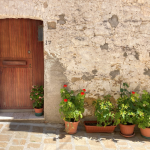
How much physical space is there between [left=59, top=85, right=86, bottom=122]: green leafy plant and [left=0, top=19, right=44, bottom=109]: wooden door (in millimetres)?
971

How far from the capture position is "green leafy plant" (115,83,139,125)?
128 inches

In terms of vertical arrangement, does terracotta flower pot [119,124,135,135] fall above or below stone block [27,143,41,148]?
above

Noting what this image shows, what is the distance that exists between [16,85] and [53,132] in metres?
1.50

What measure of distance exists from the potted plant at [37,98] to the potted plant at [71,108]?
71cm

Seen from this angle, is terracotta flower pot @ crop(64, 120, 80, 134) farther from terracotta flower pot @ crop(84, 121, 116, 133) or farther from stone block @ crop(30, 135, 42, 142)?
stone block @ crop(30, 135, 42, 142)

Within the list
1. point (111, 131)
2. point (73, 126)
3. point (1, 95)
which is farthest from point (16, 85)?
point (111, 131)

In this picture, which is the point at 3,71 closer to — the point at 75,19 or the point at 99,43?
the point at 75,19

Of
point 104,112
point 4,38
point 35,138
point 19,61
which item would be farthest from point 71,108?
point 4,38

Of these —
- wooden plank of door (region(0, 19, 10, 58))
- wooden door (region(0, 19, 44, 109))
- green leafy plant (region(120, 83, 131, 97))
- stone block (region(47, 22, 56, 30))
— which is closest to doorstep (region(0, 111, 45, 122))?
wooden door (region(0, 19, 44, 109))

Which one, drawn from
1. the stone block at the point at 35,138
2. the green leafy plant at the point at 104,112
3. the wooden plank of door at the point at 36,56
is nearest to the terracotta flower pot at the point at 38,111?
the wooden plank of door at the point at 36,56

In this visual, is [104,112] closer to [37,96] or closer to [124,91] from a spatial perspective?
[124,91]

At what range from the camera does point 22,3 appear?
11.4 feet

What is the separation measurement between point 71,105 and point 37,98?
3.35ft

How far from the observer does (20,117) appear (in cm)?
387
